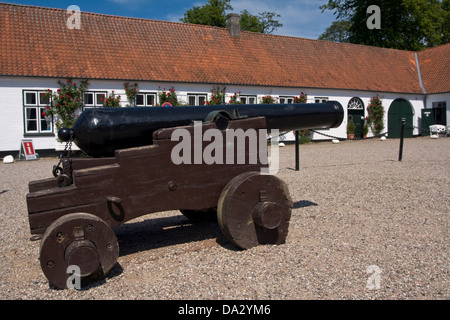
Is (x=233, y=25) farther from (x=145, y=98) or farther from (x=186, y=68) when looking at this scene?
(x=145, y=98)

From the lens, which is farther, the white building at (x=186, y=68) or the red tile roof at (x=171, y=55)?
the red tile roof at (x=171, y=55)

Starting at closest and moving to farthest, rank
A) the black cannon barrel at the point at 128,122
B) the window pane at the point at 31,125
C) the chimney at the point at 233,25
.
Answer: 1. the black cannon barrel at the point at 128,122
2. the window pane at the point at 31,125
3. the chimney at the point at 233,25

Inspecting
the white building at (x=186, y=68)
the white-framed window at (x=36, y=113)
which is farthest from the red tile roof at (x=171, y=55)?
the white-framed window at (x=36, y=113)

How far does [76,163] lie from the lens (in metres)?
3.49

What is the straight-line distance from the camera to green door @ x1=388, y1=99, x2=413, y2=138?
23.1m

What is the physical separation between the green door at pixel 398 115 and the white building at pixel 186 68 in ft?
0.20

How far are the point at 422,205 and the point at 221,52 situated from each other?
1511 centimetres

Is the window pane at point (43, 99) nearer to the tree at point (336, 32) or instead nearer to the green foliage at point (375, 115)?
the green foliage at point (375, 115)

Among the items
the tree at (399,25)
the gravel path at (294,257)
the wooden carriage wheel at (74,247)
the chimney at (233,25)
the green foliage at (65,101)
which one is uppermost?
the tree at (399,25)

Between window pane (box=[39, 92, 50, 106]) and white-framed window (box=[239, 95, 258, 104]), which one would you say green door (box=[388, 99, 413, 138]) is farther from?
window pane (box=[39, 92, 50, 106])

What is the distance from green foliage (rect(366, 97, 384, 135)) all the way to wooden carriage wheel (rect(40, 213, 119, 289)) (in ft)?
69.5

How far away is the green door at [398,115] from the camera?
23078 millimetres
